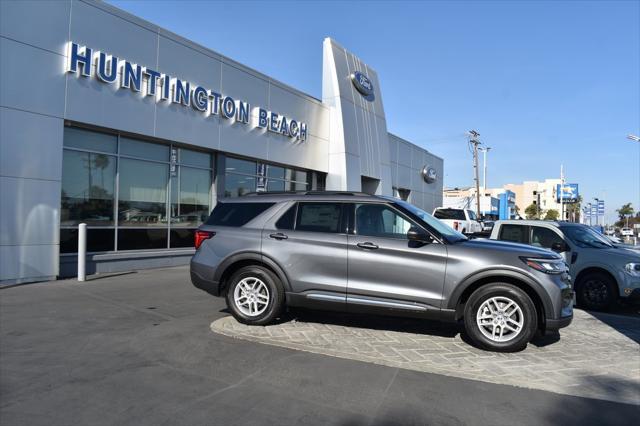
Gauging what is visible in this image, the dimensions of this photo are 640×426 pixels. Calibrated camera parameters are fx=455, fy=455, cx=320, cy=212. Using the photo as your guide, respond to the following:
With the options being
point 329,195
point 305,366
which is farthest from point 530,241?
point 305,366

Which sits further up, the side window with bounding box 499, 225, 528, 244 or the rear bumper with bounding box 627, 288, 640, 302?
the side window with bounding box 499, 225, 528, 244

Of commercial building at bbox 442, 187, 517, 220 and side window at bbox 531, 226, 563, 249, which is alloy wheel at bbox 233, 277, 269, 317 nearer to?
side window at bbox 531, 226, 563, 249

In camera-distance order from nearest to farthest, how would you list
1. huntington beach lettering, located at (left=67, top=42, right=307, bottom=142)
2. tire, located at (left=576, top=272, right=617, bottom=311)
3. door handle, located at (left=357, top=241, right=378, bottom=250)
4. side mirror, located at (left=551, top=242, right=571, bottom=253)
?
door handle, located at (left=357, top=241, right=378, bottom=250), tire, located at (left=576, top=272, right=617, bottom=311), side mirror, located at (left=551, top=242, right=571, bottom=253), huntington beach lettering, located at (left=67, top=42, right=307, bottom=142)

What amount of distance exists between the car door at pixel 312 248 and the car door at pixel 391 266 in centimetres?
17

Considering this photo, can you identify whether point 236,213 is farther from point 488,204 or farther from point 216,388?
point 488,204

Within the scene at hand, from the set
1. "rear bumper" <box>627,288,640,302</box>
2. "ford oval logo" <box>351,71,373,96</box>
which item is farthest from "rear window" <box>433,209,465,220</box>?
"rear bumper" <box>627,288,640,302</box>

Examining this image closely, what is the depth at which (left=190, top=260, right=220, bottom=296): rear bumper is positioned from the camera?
6.36 metres

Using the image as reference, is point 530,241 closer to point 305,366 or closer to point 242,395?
point 305,366

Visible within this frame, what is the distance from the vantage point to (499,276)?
5.28 m

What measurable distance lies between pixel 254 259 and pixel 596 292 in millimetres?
6355

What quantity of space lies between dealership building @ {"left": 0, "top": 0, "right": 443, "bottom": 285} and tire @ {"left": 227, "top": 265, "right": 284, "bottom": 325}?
2.40m

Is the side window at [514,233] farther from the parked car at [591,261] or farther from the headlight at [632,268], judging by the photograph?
the headlight at [632,268]

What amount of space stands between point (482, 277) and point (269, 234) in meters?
2.78

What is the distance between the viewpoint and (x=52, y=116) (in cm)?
970
